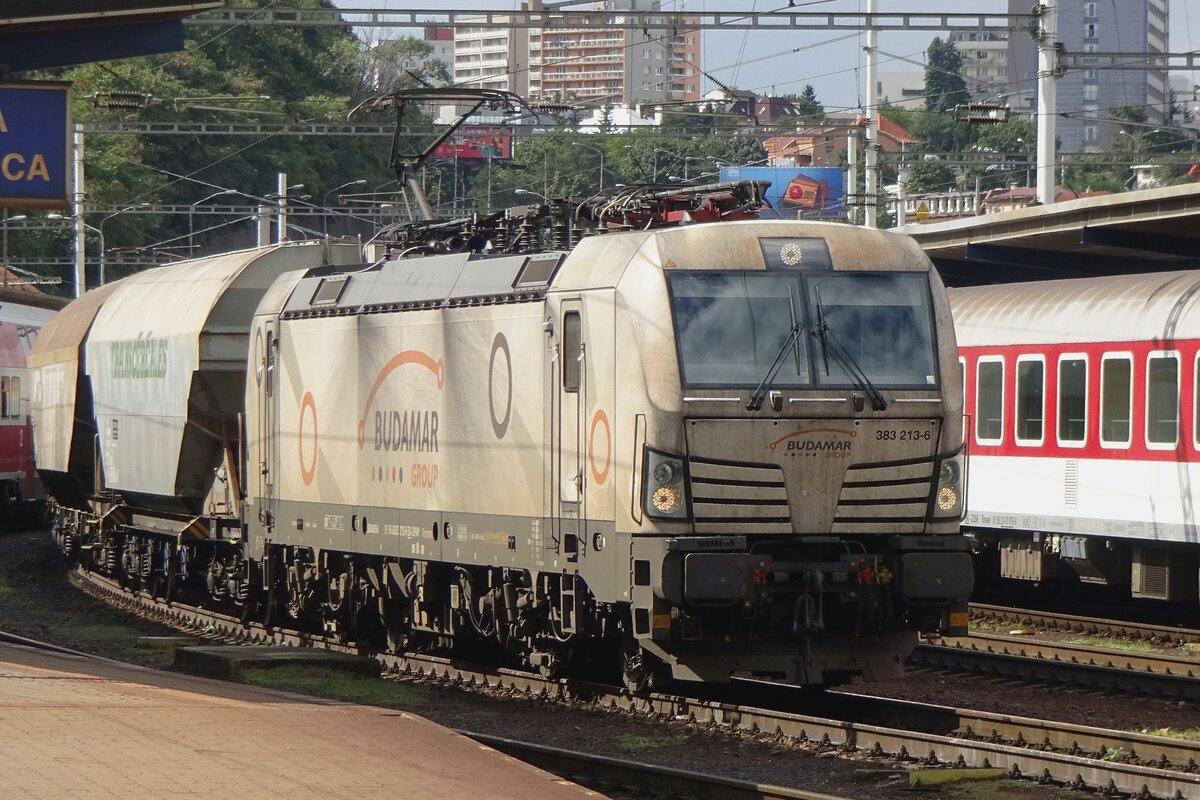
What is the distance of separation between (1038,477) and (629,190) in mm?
8984

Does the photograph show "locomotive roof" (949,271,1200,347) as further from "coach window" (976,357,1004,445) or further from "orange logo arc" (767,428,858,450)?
"orange logo arc" (767,428,858,450)

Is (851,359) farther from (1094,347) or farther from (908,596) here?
(1094,347)

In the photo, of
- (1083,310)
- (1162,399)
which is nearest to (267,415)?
(1083,310)

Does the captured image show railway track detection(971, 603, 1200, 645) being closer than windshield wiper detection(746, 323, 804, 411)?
No

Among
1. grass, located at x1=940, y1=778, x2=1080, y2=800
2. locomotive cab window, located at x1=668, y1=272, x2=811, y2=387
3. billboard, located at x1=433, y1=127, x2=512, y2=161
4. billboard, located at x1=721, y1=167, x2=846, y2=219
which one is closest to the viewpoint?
grass, located at x1=940, y1=778, x2=1080, y2=800

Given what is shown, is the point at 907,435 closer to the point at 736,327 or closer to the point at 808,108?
the point at 736,327

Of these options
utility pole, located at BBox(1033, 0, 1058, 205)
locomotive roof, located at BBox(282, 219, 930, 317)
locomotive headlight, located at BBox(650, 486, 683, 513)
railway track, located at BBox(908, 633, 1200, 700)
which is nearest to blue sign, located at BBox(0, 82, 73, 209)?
locomotive roof, located at BBox(282, 219, 930, 317)

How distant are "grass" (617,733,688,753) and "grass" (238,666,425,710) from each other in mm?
2332

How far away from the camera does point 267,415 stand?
18.8m

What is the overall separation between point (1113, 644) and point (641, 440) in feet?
28.1

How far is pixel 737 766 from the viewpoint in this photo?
11.6 metres

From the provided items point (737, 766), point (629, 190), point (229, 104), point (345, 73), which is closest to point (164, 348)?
point (629, 190)

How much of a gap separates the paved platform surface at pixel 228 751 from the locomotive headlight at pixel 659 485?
2.11m

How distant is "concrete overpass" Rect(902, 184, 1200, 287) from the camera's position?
21094mm
